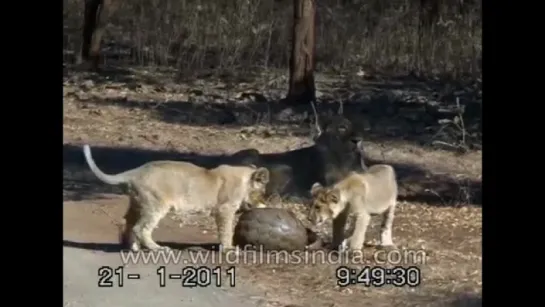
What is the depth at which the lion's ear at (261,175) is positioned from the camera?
18.6 ft

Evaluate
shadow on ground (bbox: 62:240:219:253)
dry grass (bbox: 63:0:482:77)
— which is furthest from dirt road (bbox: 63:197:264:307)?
dry grass (bbox: 63:0:482:77)

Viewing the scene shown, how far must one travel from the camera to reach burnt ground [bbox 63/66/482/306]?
552 cm

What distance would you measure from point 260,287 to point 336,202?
556 millimetres

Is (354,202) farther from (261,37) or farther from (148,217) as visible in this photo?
(261,37)

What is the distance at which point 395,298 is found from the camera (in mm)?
5410

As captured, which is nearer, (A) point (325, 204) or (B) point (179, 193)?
(B) point (179, 193)

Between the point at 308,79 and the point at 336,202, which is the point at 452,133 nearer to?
the point at 308,79

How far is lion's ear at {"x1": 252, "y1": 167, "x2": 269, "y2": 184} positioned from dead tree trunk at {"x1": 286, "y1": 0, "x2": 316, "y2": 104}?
1.57 m

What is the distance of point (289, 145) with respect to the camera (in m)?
6.97

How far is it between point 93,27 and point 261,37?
1.11m

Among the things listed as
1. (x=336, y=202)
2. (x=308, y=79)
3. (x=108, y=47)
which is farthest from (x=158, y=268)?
(x=108, y=47)

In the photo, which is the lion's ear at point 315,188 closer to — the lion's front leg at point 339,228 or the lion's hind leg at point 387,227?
the lion's front leg at point 339,228
